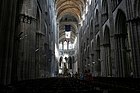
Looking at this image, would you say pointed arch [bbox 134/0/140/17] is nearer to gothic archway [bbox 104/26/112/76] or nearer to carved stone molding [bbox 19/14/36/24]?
gothic archway [bbox 104/26/112/76]

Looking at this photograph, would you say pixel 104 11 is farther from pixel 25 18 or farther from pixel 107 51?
pixel 25 18

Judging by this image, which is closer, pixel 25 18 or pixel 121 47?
pixel 25 18

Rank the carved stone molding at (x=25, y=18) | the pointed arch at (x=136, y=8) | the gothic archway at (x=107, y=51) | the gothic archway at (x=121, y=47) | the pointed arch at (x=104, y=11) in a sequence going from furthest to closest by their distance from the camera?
1. the pointed arch at (x=104, y=11)
2. the gothic archway at (x=107, y=51)
3. the gothic archway at (x=121, y=47)
4. the carved stone molding at (x=25, y=18)
5. the pointed arch at (x=136, y=8)

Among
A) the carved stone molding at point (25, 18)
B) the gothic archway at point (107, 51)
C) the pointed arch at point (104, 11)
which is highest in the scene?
the pointed arch at point (104, 11)

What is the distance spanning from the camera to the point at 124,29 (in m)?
22.4

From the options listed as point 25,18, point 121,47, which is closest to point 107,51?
point 121,47

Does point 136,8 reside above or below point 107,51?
above

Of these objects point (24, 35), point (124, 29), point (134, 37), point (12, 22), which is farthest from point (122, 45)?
point (12, 22)

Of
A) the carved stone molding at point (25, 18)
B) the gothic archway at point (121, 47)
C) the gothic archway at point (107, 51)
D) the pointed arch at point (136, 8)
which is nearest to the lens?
the pointed arch at point (136, 8)

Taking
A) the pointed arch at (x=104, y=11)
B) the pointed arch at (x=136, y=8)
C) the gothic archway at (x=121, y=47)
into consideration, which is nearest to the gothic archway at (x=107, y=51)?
the pointed arch at (x=104, y=11)

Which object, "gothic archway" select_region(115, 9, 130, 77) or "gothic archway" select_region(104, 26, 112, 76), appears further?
"gothic archway" select_region(104, 26, 112, 76)

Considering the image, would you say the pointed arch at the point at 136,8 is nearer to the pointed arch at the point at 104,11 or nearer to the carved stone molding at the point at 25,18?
the pointed arch at the point at 104,11

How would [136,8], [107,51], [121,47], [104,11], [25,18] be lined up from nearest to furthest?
1. [136,8]
2. [25,18]
3. [121,47]
4. [107,51]
5. [104,11]

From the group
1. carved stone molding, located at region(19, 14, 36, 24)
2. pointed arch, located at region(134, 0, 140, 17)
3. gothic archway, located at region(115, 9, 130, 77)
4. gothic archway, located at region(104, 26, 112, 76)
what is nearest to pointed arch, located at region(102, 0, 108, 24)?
gothic archway, located at region(104, 26, 112, 76)
